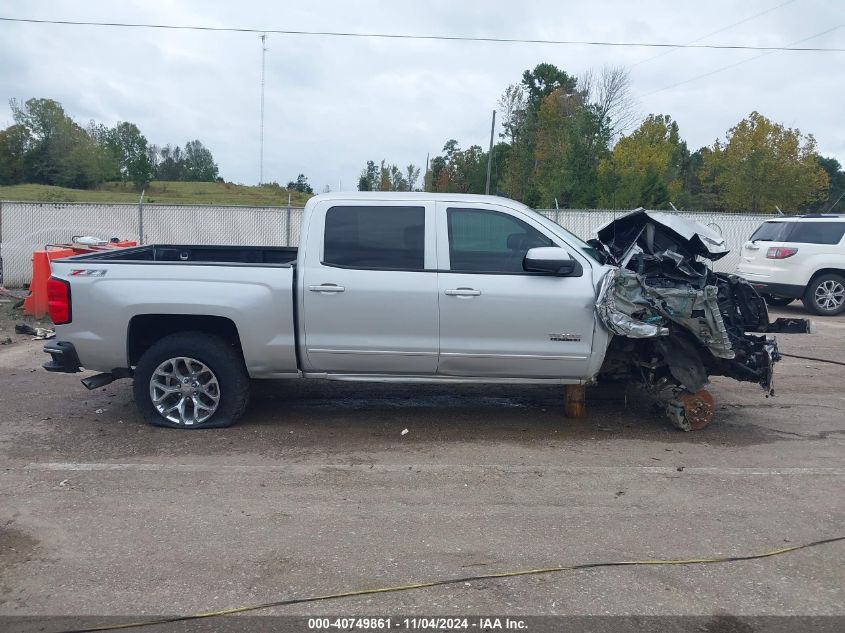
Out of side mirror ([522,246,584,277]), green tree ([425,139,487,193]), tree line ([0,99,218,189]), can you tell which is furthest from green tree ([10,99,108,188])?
side mirror ([522,246,584,277])

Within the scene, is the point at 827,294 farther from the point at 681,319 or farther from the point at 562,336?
the point at 562,336

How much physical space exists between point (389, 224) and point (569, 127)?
85.7 ft

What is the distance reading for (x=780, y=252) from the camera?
1355 cm

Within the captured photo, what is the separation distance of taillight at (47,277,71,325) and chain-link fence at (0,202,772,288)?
10.2 metres

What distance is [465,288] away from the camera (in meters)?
5.93

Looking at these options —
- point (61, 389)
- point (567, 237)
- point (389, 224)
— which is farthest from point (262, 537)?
point (61, 389)

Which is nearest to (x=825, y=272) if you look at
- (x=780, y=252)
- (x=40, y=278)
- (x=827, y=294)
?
(x=827, y=294)

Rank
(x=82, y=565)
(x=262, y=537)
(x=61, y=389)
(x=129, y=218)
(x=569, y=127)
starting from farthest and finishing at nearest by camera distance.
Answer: (x=569, y=127) < (x=129, y=218) < (x=61, y=389) < (x=262, y=537) < (x=82, y=565)

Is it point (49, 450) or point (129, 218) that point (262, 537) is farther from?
point (129, 218)

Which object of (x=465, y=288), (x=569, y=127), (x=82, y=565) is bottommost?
(x=82, y=565)

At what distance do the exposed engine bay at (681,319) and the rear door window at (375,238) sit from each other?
1.57 m

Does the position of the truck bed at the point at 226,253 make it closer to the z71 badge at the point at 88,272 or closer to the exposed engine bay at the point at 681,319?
the z71 badge at the point at 88,272

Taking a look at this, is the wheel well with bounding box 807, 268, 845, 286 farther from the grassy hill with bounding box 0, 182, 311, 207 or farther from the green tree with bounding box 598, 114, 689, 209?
the grassy hill with bounding box 0, 182, 311, 207

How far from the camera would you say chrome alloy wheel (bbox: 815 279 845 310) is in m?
13.6
